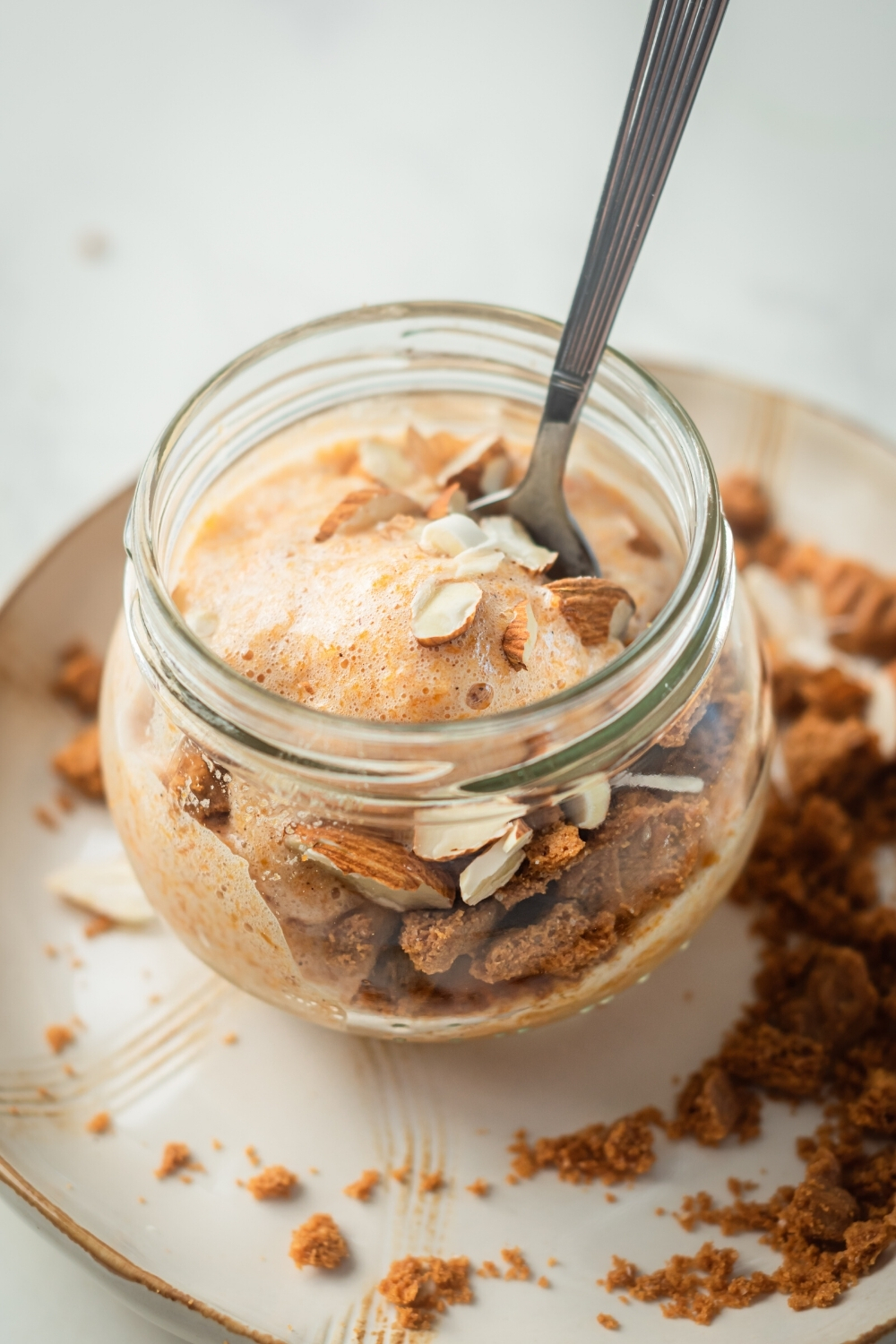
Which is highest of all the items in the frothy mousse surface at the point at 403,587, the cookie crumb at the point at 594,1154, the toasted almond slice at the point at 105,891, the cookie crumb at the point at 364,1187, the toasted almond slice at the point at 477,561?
the toasted almond slice at the point at 477,561

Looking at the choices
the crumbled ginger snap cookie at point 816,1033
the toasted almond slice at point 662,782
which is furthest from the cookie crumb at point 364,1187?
the toasted almond slice at point 662,782

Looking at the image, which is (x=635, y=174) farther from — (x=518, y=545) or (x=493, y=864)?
(x=493, y=864)

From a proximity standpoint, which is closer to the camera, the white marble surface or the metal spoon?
the metal spoon

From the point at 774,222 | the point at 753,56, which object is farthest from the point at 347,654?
the point at 753,56

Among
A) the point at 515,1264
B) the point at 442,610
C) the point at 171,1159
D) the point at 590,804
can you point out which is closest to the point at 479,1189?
the point at 515,1264

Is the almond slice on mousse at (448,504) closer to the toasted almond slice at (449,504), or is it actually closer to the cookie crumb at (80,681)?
the toasted almond slice at (449,504)

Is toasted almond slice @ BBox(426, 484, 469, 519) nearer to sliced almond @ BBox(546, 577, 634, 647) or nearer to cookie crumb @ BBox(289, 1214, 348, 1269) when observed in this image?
sliced almond @ BBox(546, 577, 634, 647)

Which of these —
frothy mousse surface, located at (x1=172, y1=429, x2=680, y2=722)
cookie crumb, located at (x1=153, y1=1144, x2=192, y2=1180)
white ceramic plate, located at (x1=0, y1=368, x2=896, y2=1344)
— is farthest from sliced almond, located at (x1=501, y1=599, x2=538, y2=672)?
cookie crumb, located at (x1=153, y1=1144, x2=192, y2=1180)

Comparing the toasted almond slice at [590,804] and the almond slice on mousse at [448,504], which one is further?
the almond slice on mousse at [448,504]
